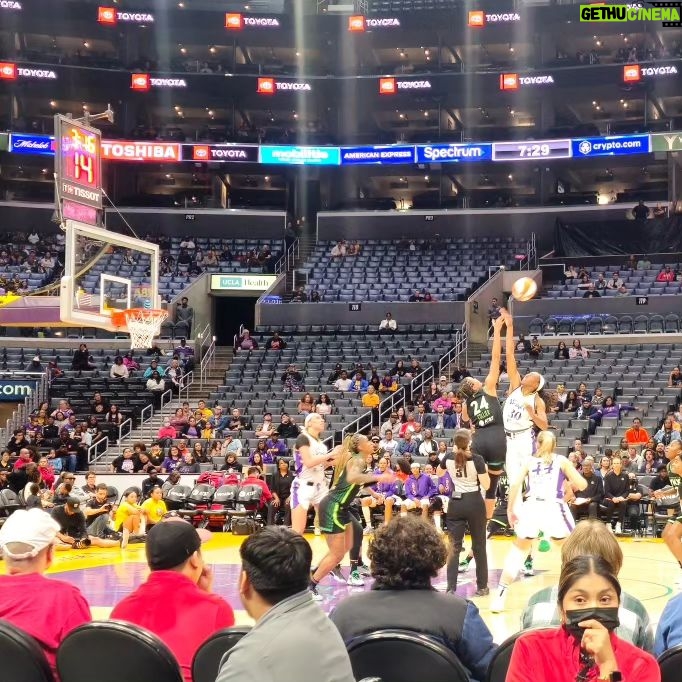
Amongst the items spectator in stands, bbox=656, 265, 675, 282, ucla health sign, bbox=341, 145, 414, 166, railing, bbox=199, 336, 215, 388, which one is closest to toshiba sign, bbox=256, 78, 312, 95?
ucla health sign, bbox=341, 145, 414, 166

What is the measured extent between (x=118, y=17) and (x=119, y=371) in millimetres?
17096

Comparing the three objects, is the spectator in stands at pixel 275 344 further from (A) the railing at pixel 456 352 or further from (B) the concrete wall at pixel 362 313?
(A) the railing at pixel 456 352

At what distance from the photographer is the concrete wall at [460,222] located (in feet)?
123

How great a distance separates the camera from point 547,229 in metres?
37.6

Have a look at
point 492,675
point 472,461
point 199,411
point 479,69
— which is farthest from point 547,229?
point 492,675

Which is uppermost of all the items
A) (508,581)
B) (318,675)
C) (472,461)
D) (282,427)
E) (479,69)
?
(479,69)

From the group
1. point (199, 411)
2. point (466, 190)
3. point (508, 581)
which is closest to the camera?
point (508, 581)

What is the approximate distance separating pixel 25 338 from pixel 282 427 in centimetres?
1249

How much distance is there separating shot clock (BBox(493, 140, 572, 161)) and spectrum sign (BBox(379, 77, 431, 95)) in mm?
4306

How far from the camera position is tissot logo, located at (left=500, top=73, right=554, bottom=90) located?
3788 centimetres

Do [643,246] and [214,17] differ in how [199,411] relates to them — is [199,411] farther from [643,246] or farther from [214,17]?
[214,17]

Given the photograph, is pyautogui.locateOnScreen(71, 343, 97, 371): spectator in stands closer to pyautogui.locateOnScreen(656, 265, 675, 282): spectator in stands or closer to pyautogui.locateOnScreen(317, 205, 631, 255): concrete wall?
pyautogui.locateOnScreen(317, 205, 631, 255): concrete wall

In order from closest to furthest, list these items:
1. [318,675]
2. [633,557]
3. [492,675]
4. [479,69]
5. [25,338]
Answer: [318,675] < [492,675] < [633,557] < [25,338] < [479,69]

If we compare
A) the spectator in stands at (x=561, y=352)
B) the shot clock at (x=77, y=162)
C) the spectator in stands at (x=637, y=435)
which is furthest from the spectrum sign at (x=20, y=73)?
the spectator in stands at (x=637, y=435)
